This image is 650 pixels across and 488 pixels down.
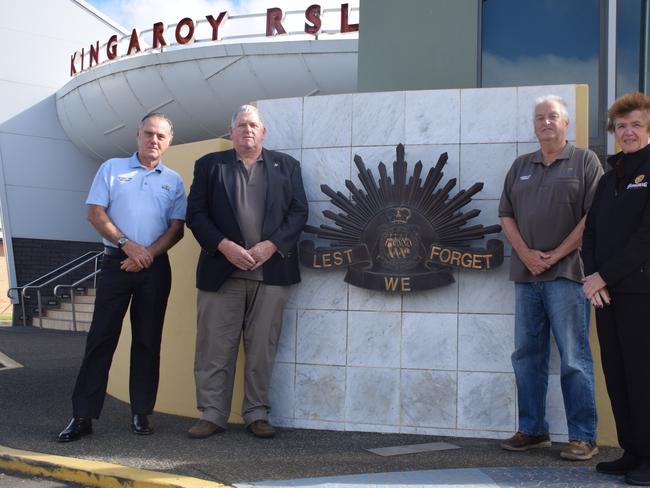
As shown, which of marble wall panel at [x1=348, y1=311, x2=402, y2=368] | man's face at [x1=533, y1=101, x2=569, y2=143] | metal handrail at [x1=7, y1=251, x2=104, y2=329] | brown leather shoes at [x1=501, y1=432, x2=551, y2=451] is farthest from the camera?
metal handrail at [x1=7, y1=251, x2=104, y2=329]

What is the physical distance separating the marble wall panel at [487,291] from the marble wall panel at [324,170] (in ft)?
3.26

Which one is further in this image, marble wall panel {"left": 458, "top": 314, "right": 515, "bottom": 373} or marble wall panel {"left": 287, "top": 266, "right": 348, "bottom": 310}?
marble wall panel {"left": 287, "top": 266, "right": 348, "bottom": 310}

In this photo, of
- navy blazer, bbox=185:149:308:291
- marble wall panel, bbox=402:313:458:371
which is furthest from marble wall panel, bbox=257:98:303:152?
marble wall panel, bbox=402:313:458:371

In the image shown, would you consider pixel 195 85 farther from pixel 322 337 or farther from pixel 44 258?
pixel 322 337

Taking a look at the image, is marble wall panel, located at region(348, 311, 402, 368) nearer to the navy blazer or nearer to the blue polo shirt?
the navy blazer

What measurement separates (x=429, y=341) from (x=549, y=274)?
968 millimetres

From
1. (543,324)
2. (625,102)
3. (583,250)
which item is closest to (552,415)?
(543,324)

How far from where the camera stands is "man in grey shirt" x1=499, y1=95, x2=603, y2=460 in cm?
391

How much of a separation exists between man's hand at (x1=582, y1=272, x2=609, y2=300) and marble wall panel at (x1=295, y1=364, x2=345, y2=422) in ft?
5.80

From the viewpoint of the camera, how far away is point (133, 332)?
4.52 m

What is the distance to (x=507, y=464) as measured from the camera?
12.5 feet

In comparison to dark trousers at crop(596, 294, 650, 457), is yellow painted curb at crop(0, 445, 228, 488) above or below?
below

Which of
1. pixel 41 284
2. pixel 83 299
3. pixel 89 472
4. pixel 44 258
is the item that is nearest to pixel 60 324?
pixel 83 299

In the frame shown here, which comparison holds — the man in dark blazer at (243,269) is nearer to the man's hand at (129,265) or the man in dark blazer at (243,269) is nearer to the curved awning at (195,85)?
the man's hand at (129,265)
